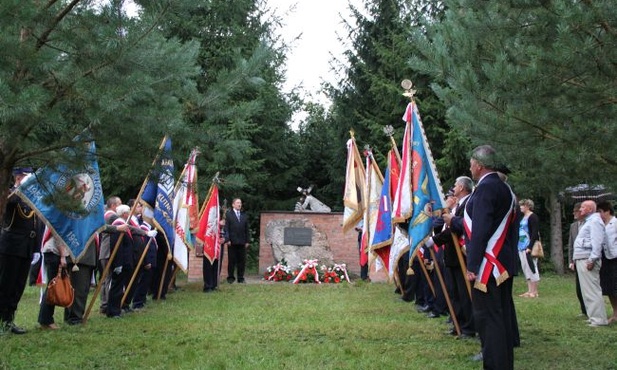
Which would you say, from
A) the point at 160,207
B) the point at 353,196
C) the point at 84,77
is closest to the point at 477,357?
the point at 84,77

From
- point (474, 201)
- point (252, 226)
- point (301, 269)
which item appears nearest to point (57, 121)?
point (474, 201)

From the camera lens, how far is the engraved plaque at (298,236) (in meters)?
19.4

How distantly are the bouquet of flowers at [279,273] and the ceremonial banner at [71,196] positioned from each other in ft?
35.6

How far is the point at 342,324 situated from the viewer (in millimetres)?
9359

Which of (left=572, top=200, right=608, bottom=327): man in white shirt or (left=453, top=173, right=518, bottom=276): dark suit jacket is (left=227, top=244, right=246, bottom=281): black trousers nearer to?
(left=572, top=200, right=608, bottom=327): man in white shirt

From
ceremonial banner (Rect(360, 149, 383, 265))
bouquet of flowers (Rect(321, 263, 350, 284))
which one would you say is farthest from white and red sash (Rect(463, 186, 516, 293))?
bouquet of flowers (Rect(321, 263, 350, 284))

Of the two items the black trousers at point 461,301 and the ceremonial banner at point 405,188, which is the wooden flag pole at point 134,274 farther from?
the black trousers at point 461,301

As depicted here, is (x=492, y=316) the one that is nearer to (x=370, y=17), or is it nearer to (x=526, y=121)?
(x=526, y=121)

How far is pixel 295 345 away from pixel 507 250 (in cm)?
273

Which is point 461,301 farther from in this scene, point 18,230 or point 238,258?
point 238,258

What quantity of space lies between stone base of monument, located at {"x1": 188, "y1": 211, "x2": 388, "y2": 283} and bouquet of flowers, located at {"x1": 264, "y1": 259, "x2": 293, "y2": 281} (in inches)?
10.1

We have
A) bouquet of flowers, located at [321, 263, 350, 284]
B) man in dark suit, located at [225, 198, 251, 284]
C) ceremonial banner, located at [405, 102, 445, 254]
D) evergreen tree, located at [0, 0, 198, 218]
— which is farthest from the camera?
bouquet of flowers, located at [321, 263, 350, 284]

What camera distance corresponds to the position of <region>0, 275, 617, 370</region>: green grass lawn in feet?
21.9

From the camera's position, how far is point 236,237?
1767 centimetres
